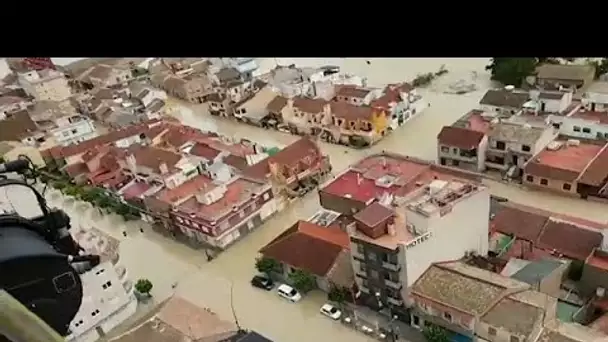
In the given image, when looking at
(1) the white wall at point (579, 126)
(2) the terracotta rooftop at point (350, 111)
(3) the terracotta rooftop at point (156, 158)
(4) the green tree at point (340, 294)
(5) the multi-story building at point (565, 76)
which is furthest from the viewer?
(5) the multi-story building at point (565, 76)

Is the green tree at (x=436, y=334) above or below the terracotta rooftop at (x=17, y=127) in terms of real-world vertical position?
below

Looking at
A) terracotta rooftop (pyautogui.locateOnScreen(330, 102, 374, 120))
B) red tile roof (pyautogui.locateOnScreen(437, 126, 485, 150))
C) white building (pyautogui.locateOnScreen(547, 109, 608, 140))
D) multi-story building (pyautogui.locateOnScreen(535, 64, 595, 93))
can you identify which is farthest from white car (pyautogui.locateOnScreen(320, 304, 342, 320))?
multi-story building (pyautogui.locateOnScreen(535, 64, 595, 93))

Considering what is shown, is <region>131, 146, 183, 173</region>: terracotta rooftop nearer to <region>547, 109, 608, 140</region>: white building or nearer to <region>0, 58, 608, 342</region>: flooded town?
<region>0, 58, 608, 342</region>: flooded town

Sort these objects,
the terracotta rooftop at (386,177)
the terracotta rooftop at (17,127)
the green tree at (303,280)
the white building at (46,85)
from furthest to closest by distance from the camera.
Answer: the white building at (46,85) → the terracotta rooftop at (17,127) → the terracotta rooftop at (386,177) → the green tree at (303,280)

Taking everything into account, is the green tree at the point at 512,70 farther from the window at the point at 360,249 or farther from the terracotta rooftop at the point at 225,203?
the window at the point at 360,249

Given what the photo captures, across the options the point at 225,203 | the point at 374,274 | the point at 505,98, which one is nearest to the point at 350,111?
the point at 505,98

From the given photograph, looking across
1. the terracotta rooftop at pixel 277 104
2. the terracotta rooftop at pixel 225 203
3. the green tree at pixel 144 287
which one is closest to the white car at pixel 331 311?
the terracotta rooftop at pixel 225 203
